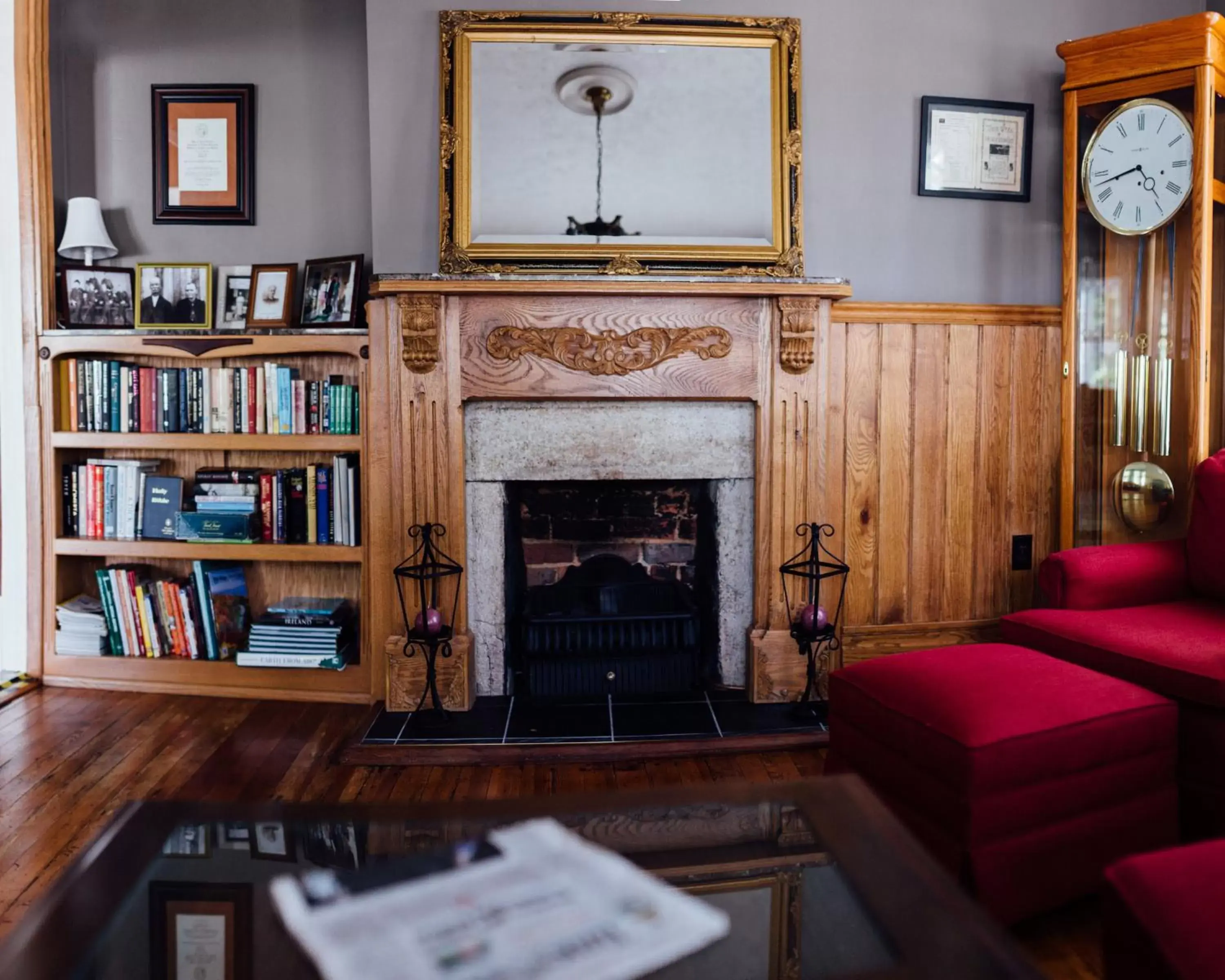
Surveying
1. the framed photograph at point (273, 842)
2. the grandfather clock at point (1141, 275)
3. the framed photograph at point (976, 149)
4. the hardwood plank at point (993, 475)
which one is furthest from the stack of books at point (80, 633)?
the grandfather clock at point (1141, 275)

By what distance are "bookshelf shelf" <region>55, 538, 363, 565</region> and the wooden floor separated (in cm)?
49

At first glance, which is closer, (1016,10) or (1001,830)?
(1001,830)

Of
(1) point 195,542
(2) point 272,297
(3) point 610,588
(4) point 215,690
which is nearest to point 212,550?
(1) point 195,542

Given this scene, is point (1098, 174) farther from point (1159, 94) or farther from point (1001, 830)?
point (1001, 830)

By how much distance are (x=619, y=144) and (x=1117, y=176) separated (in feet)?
5.18

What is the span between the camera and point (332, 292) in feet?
9.51

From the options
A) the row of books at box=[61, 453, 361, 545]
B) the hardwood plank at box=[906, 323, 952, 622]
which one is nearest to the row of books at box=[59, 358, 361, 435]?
the row of books at box=[61, 453, 361, 545]

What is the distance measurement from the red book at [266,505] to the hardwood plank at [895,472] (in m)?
2.05

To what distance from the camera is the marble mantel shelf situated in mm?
2531

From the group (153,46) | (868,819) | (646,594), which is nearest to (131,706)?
(646,594)

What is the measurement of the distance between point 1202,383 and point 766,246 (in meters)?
1.37

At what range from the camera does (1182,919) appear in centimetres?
94

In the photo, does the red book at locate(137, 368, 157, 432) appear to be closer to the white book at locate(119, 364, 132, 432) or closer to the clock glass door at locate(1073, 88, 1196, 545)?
the white book at locate(119, 364, 132, 432)

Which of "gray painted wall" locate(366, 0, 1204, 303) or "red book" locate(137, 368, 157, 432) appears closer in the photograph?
"gray painted wall" locate(366, 0, 1204, 303)
